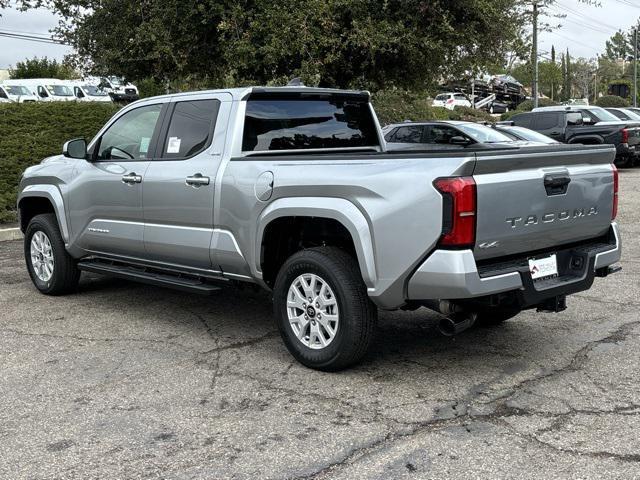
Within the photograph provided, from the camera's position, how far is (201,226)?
5.50 meters

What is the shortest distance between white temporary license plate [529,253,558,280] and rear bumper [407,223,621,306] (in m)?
0.04

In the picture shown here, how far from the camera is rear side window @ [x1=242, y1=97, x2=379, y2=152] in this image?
18.2ft

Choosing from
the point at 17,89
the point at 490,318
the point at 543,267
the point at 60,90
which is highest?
the point at 17,89

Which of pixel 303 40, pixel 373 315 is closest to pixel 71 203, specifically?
pixel 373 315

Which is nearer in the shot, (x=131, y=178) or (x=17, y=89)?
(x=131, y=178)

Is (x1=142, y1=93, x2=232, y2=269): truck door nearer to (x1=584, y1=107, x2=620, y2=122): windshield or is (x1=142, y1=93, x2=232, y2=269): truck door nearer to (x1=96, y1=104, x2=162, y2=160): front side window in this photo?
(x1=96, y1=104, x2=162, y2=160): front side window

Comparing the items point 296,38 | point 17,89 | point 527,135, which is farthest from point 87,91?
point 527,135

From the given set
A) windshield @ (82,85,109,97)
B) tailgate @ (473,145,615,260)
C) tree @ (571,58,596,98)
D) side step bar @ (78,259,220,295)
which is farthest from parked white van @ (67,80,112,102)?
tree @ (571,58,596,98)

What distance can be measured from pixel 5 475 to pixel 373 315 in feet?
7.31

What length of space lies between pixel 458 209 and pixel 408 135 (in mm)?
10579

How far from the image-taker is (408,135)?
14.5 m

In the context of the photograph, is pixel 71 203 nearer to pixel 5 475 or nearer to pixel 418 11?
pixel 5 475

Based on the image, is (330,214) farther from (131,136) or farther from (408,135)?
(408,135)

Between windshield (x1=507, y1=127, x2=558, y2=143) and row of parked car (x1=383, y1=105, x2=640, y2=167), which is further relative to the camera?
row of parked car (x1=383, y1=105, x2=640, y2=167)
